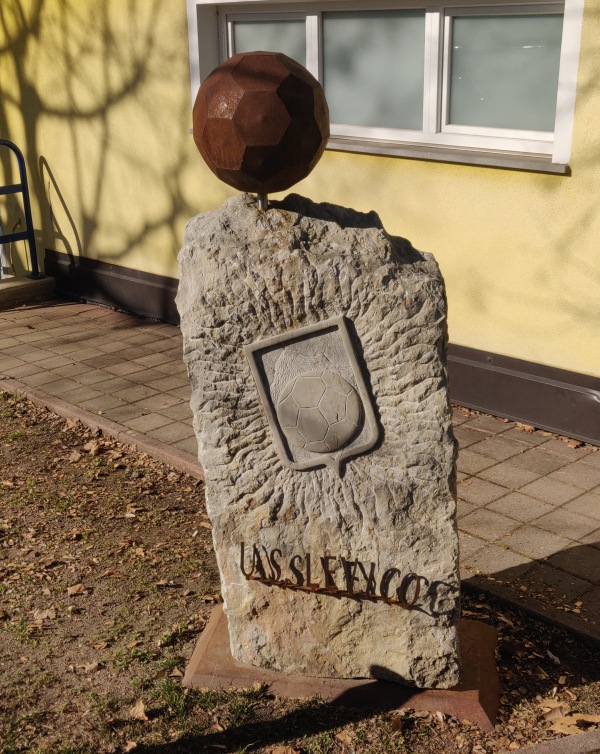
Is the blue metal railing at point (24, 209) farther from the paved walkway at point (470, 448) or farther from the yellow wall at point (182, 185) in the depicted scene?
the paved walkway at point (470, 448)

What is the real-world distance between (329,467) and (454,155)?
3.30m

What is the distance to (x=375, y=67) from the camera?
6469 mm

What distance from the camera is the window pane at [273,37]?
6.90 meters

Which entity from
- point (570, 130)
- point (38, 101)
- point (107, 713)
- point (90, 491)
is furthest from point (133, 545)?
point (38, 101)

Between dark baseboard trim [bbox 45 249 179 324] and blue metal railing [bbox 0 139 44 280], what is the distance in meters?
0.16

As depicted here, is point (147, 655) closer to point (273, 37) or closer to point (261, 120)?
point (261, 120)

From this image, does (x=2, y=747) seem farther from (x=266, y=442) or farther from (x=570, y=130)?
(x=570, y=130)

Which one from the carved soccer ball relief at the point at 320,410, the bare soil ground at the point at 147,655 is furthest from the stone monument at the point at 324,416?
the bare soil ground at the point at 147,655

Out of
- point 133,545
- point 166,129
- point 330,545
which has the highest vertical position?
point 166,129

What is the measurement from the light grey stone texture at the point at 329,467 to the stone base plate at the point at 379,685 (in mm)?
51

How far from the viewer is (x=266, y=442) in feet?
10.8

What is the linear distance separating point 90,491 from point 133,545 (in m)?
0.74

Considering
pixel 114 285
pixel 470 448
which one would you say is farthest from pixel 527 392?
pixel 114 285

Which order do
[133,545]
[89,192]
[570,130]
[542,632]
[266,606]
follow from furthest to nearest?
1. [89,192]
2. [570,130]
3. [133,545]
4. [542,632]
5. [266,606]
